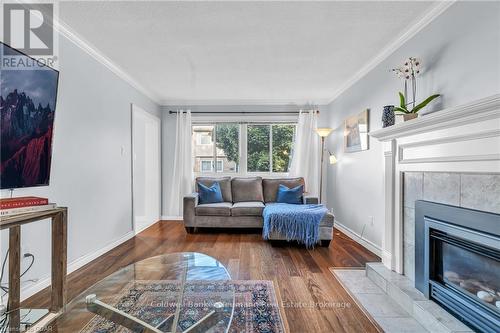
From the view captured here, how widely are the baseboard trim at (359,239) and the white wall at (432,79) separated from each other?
0.05 metres

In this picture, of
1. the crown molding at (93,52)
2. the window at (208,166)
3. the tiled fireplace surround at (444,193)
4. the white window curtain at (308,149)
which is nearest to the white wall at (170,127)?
the white window curtain at (308,149)

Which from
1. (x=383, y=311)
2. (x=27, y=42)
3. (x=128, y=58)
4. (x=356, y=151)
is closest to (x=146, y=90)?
(x=128, y=58)

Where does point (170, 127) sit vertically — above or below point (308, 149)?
above

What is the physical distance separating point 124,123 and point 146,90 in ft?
3.08

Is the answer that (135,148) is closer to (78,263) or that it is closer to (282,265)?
(78,263)

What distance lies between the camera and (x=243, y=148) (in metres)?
5.15

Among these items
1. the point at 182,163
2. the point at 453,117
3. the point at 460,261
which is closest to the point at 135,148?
the point at 182,163

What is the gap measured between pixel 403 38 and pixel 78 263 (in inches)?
154

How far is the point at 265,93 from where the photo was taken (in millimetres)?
4586

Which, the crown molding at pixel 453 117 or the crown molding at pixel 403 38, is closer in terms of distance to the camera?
the crown molding at pixel 453 117

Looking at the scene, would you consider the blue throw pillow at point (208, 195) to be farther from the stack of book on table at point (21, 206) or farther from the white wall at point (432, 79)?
the stack of book on table at point (21, 206)

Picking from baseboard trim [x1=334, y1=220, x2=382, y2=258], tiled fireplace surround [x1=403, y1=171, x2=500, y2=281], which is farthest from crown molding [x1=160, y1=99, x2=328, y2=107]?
tiled fireplace surround [x1=403, y1=171, x2=500, y2=281]

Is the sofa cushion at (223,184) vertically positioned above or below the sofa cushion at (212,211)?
above

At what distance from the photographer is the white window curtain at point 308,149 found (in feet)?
16.2
